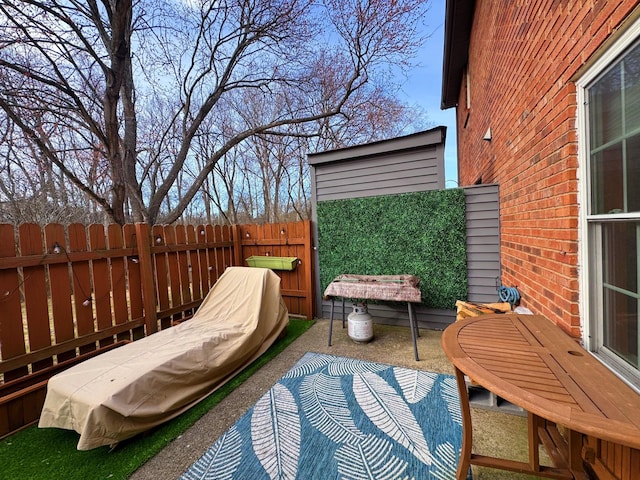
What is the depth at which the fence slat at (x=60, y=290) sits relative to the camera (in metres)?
2.37

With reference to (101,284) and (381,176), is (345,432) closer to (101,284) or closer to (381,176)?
(101,284)

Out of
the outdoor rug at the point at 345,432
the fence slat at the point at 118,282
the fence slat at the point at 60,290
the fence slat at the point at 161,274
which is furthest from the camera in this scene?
the fence slat at the point at 161,274

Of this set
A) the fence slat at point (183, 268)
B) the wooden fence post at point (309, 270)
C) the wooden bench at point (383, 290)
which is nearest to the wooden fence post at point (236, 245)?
the fence slat at point (183, 268)

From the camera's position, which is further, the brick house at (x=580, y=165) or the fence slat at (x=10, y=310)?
the fence slat at (x=10, y=310)

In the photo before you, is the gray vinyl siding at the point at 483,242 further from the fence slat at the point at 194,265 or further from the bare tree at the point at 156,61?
the bare tree at the point at 156,61

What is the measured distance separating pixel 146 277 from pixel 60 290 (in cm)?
82

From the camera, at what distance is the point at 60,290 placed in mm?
2418

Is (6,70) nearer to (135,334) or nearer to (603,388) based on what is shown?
(135,334)

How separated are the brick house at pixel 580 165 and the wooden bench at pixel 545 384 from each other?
0.23m

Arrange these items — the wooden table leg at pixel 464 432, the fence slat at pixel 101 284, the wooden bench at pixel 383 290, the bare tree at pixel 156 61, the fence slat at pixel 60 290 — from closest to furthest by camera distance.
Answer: the wooden table leg at pixel 464 432 < the fence slat at pixel 60 290 < the fence slat at pixel 101 284 < the wooden bench at pixel 383 290 < the bare tree at pixel 156 61

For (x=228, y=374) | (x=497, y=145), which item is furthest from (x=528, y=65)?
(x=228, y=374)

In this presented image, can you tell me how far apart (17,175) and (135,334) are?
275 inches

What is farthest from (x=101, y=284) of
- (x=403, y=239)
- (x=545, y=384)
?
(x=403, y=239)

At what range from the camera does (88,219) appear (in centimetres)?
790
